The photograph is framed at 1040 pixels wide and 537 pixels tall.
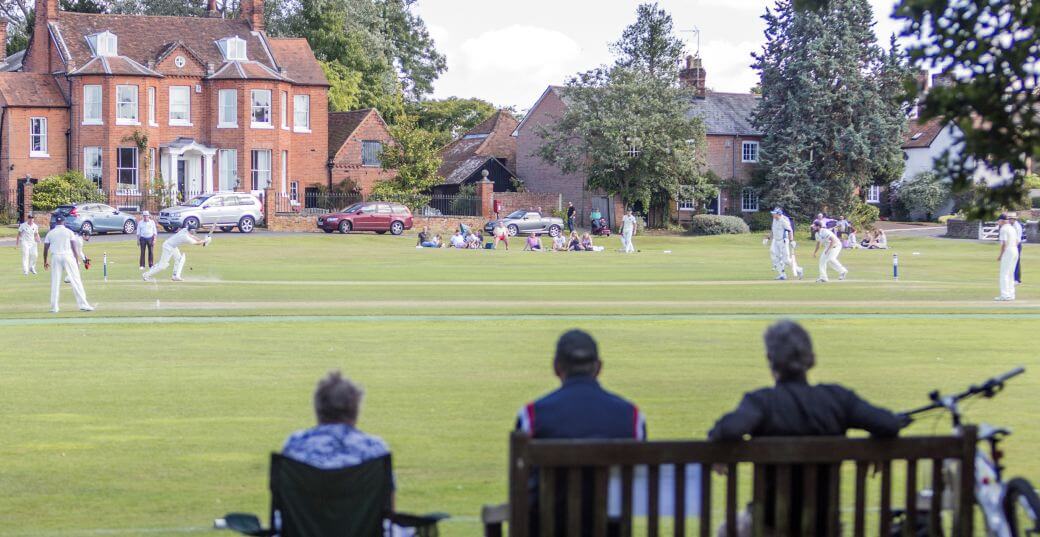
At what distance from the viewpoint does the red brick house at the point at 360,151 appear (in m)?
77.9

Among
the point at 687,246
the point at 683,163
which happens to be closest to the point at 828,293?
the point at 687,246

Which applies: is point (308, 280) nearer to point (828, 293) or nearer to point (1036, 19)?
point (828, 293)

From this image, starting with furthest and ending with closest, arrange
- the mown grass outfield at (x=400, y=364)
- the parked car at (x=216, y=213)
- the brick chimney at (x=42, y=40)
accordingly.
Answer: the brick chimney at (x=42, y=40) → the parked car at (x=216, y=213) → the mown grass outfield at (x=400, y=364)

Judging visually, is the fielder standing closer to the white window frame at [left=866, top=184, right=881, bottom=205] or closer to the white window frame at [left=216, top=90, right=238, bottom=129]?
the white window frame at [left=216, top=90, right=238, bottom=129]

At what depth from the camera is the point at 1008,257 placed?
2783 centimetres

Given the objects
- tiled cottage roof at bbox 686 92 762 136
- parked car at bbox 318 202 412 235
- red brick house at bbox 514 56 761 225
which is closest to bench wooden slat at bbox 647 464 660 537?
parked car at bbox 318 202 412 235

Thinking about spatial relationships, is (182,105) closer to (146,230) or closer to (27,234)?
(146,230)

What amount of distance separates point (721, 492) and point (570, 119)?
6600 cm

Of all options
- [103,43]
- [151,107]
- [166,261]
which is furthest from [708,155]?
[166,261]

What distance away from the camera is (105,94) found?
227ft

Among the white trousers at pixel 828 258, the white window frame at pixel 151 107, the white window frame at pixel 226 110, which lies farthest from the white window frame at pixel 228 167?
the white trousers at pixel 828 258

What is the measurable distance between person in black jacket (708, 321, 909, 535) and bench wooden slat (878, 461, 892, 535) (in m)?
0.14

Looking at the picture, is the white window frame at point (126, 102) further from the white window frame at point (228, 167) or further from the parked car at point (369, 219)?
the parked car at point (369, 219)

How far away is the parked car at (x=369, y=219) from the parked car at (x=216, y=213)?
11.1 feet
